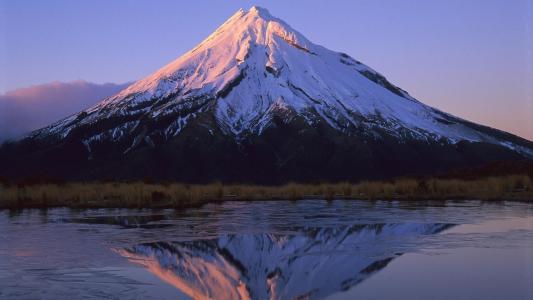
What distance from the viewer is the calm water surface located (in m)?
12.4

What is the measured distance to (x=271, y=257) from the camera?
657 inches

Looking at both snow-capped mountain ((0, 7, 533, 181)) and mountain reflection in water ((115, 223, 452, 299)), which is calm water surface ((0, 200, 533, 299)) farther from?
snow-capped mountain ((0, 7, 533, 181))

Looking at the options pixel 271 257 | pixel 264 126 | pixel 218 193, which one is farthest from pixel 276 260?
pixel 264 126

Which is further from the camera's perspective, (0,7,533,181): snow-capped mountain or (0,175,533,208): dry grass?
(0,7,533,181): snow-capped mountain

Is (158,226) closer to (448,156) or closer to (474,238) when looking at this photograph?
(474,238)

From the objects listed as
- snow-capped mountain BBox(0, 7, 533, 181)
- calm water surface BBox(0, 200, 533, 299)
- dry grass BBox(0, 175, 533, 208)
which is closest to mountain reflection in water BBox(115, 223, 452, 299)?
calm water surface BBox(0, 200, 533, 299)

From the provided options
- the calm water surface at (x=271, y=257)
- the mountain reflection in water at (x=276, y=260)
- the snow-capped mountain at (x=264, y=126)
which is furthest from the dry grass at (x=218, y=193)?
the snow-capped mountain at (x=264, y=126)

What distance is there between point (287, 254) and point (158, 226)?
26.8 feet

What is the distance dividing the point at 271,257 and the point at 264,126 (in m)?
125

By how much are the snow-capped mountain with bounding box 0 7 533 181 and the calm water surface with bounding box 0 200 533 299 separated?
298ft

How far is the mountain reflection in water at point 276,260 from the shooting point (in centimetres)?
1286

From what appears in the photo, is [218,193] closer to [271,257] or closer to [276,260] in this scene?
[271,257]

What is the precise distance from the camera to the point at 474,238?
1920 cm

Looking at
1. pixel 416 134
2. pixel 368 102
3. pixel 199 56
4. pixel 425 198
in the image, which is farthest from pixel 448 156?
pixel 425 198
